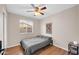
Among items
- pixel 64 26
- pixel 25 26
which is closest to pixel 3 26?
pixel 25 26

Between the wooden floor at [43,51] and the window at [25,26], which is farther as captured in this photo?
the window at [25,26]

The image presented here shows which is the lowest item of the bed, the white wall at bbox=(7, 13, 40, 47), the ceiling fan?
the bed

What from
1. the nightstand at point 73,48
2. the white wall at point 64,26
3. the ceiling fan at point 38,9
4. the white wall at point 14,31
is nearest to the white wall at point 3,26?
the white wall at point 14,31

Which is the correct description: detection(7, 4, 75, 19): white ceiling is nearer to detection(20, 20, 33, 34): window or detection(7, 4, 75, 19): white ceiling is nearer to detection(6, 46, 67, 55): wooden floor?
detection(20, 20, 33, 34): window

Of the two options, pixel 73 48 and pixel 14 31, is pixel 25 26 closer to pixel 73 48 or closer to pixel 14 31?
pixel 14 31

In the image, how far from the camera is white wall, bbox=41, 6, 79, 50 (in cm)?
125

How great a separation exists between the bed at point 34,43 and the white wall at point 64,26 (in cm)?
10

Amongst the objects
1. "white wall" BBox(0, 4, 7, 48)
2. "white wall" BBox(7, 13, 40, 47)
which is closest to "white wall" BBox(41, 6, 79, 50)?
"white wall" BBox(7, 13, 40, 47)

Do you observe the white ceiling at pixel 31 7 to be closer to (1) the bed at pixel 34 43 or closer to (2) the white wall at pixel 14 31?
(2) the white wall at pixel 14 31

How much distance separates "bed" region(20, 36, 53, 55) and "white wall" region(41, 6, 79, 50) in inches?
4.1

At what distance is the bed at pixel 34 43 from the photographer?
122cm

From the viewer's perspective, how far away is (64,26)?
1.33 metres
